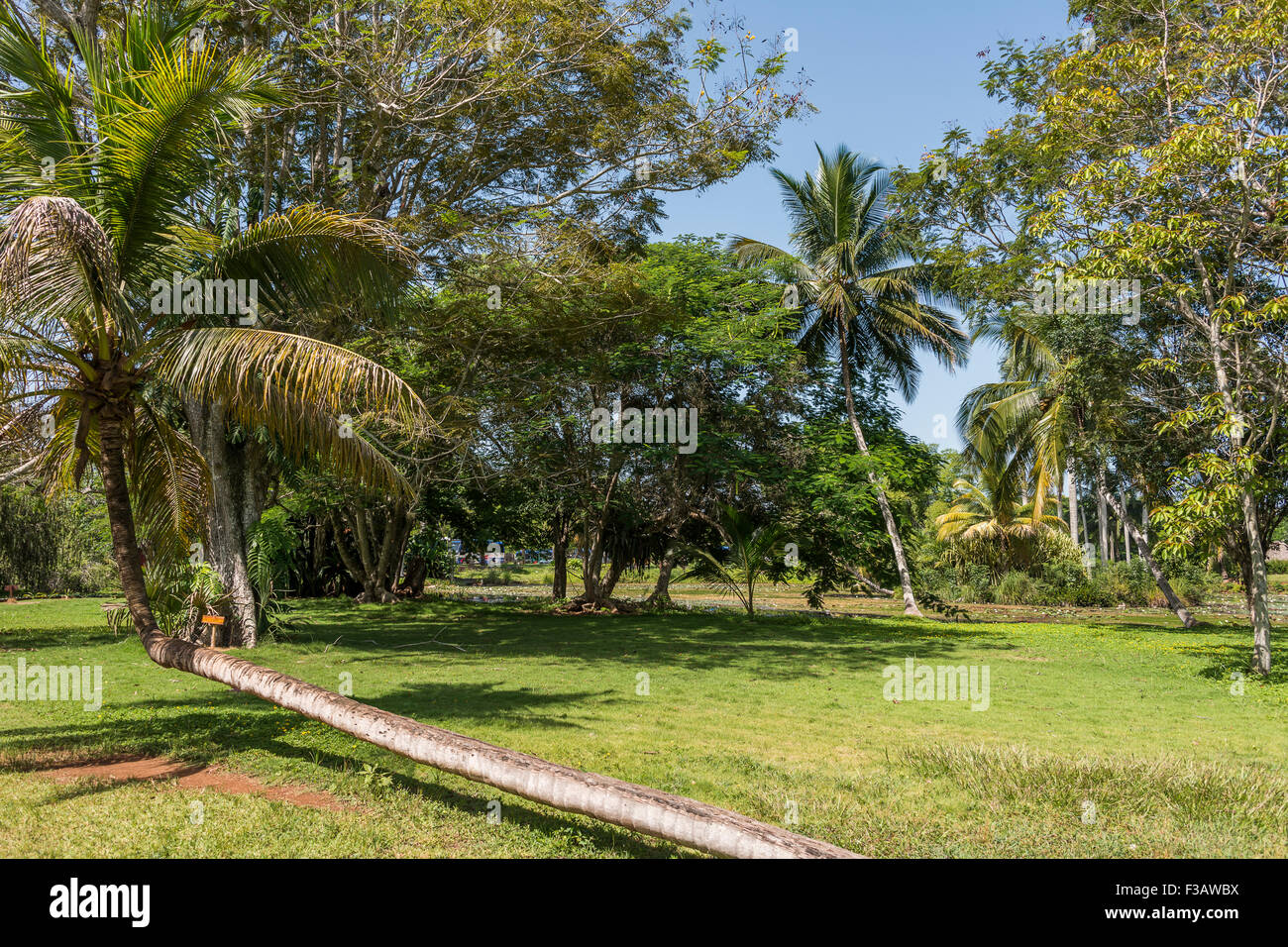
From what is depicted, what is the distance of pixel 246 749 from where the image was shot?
289 inches

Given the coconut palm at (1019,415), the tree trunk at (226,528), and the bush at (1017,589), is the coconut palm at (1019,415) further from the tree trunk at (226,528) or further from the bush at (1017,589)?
the tree trunk at (226,528)

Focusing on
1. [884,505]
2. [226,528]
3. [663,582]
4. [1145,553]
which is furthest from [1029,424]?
[226,528]

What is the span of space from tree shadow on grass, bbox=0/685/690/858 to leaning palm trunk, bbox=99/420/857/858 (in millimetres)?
714

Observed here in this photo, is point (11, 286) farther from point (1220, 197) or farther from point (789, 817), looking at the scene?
point (1220, 197)

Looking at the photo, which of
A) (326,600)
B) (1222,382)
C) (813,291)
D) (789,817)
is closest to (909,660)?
(1222,382)

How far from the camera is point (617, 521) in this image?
24359mm

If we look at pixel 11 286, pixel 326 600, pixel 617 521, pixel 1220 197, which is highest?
pixel 1220 197

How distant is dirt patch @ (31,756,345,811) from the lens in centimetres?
598

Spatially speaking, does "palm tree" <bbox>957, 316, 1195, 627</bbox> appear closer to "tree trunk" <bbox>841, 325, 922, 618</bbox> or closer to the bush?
the bush

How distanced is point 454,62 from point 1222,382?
12137mm

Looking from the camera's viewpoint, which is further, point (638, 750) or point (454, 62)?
point (454, 62)

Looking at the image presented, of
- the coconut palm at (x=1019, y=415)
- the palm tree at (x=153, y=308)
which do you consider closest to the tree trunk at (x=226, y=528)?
the palm tree at (x=153, y=308)

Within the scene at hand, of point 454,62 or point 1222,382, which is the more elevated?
point 454,62
